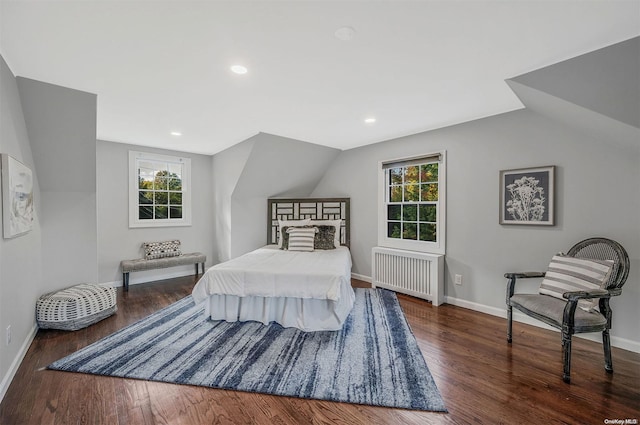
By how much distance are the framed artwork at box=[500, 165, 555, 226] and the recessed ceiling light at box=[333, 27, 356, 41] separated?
96.6 inches

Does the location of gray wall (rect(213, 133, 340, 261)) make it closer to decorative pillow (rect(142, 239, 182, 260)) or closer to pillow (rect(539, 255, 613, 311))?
decorative pillow (rect(142, 239, 182, 260))

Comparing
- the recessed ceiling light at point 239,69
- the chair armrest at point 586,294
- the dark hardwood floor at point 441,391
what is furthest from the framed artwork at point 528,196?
the recessed ceiling light at point 239,69

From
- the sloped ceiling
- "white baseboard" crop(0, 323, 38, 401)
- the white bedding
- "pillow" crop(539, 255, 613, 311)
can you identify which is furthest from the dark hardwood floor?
the sloped ceiling

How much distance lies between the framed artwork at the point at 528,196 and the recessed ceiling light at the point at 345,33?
2454 mm

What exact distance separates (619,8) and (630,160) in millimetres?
1571

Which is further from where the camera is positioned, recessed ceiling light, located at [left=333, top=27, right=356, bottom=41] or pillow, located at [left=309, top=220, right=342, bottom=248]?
pillow, located at [left=309, top=220, right=342, bottom=248]

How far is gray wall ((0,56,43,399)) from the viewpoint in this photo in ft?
6.43

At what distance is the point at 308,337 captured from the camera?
107 inches

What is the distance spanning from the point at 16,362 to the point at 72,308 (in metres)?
0.68

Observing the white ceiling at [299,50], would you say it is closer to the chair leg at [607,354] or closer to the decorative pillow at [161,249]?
the chair leg at [607,354]

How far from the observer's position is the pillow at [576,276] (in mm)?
2213

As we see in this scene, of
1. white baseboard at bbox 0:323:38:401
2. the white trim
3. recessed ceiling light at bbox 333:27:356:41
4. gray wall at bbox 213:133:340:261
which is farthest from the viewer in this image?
gray wall at bbox 213:133:340:261

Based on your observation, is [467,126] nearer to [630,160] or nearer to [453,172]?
[453,172]

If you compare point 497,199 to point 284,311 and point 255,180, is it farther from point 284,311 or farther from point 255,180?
point 255,180
